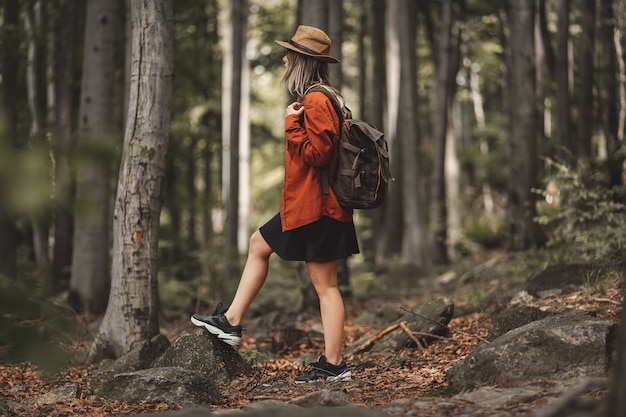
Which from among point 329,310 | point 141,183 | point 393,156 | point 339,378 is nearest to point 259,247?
point 329,310

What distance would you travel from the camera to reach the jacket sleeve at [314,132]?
5000 mm

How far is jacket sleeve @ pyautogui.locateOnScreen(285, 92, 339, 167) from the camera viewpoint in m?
5.00

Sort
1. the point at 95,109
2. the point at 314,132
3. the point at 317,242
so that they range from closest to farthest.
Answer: the point at 314,132 < the point at 317,242 < the point at 95,109

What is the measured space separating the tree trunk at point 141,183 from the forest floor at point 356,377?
54 cm

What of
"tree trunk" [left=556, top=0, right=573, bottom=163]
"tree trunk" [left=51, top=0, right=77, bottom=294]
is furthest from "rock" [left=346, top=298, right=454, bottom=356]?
"tree trunk" [left=556, top=0, right=573, bottom=163]

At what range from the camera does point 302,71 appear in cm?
530

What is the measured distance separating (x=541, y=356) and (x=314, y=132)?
2.02m

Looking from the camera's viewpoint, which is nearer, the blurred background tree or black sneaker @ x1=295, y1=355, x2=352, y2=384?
black sneaker @ x1=295, y1=355, x2=352, y2=384

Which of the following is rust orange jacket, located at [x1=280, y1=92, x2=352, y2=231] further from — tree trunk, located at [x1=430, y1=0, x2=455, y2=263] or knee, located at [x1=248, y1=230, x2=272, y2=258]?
tree trunk, located at [x1=430, y1=0, x2=455, y2=263]

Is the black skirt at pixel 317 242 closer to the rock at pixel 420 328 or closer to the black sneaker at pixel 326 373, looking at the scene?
the black sneaker at pixel 326 373

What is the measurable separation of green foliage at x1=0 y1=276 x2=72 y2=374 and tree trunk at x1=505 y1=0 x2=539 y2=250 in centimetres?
1091

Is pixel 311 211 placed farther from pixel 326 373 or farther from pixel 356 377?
pixel 356 377

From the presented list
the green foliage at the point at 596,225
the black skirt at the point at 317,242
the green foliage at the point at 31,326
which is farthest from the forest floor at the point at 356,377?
the green foliage at the point at 31,326

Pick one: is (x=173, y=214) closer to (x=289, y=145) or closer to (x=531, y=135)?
(x=531, y=135)
